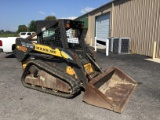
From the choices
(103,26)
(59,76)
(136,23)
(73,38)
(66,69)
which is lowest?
(59,76)

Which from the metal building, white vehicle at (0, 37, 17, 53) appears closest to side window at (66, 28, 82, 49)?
white vehicle at (0, 37, 17, 53)

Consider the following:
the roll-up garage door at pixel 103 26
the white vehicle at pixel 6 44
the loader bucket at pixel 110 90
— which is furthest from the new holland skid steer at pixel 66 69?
the roll-up garage door at pixel 103 26

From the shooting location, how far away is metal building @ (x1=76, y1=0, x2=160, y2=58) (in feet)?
38.3

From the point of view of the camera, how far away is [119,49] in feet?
45.8

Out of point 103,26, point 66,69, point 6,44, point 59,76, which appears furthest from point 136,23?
point 59,76

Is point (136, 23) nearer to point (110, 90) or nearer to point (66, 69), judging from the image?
point (110, 90)

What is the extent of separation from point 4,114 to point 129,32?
12375 mm

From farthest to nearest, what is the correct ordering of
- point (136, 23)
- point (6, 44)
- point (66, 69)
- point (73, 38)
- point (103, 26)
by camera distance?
1. point (103, 26)
2. point (136, 23)
3. point (6, 44)
4. point (73, 38)
5. point (66, 69)

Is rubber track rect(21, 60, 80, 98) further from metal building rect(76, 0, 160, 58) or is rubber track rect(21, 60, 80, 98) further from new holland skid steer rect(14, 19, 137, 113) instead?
metal building rect(76, 0, 160, 58)

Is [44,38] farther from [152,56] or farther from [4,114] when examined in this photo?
[152,56]

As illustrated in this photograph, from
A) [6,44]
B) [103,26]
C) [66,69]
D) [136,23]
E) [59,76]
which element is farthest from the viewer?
[103,26]

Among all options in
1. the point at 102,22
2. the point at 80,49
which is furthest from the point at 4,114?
the point at 102,22

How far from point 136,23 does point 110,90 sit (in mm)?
9742

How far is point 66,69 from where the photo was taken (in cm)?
516
